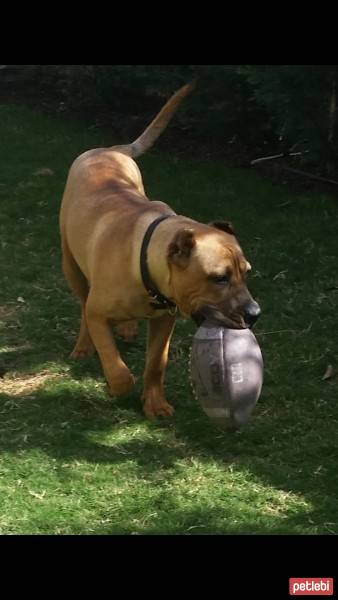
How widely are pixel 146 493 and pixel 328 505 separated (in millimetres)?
985

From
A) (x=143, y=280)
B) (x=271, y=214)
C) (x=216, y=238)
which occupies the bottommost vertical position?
(x=271, y=214)

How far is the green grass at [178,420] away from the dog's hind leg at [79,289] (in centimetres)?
10

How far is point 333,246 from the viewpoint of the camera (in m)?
8.50

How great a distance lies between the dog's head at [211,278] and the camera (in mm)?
4875

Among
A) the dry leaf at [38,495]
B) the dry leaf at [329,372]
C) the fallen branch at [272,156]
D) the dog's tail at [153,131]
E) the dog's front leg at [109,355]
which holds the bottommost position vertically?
the fallen branch at [272,156]

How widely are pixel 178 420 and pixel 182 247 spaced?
4.59ft

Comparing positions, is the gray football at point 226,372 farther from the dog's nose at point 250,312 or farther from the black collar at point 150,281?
the black collar at point 150,281

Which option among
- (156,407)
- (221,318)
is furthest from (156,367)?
(221,318)

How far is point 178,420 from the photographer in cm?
585

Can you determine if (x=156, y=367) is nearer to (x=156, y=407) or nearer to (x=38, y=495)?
(x=156, y=407)

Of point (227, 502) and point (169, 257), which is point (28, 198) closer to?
point (169, 257)

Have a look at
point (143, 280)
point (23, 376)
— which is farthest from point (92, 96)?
point (143, 280)

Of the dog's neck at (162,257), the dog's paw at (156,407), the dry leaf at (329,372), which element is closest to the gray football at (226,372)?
the dog's neck at (162,257)
